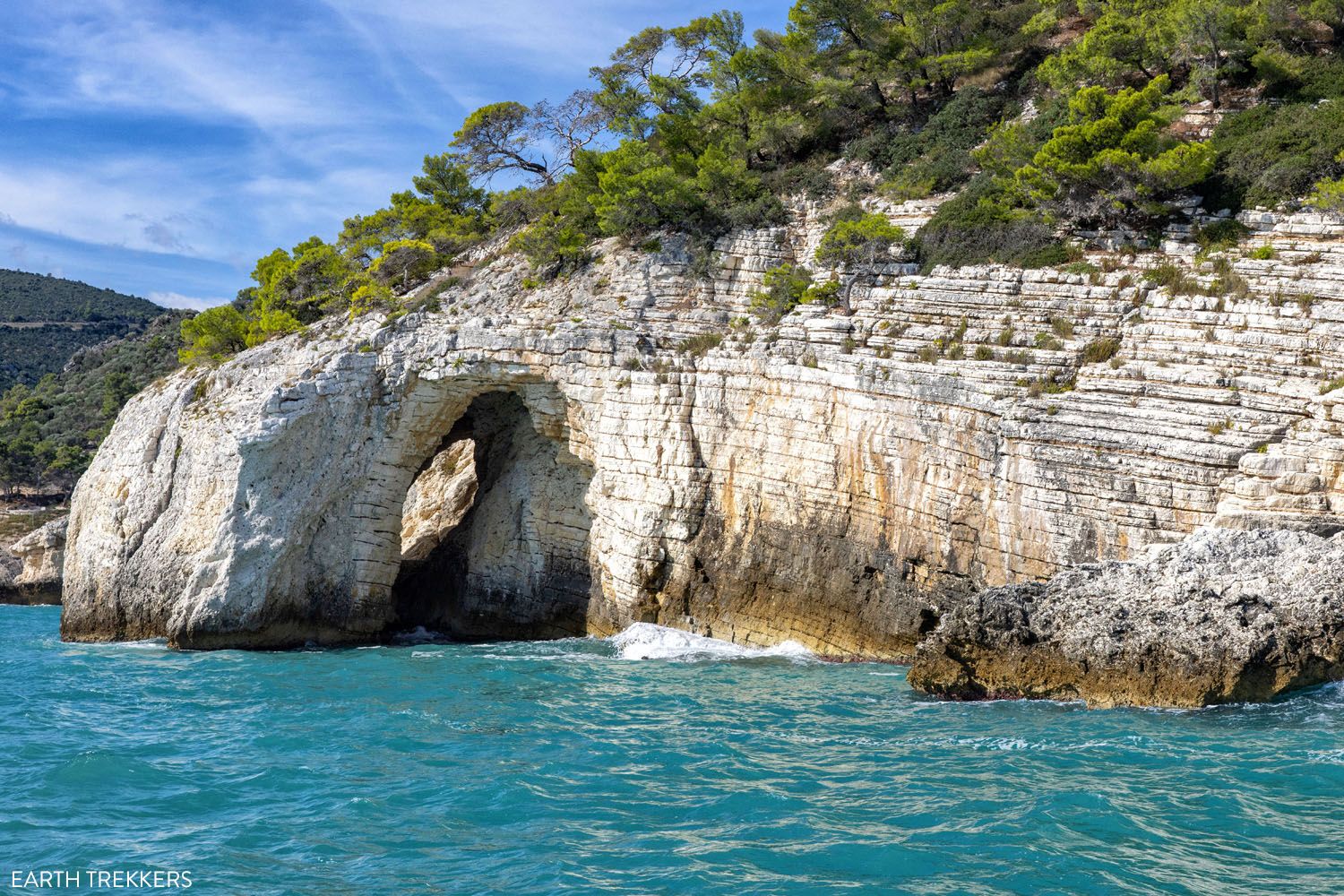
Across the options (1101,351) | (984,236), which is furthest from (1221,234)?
(984,236)

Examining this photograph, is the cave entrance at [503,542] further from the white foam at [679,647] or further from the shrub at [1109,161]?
the shrub at [1109,161]

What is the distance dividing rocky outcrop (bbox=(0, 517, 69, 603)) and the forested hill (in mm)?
65510

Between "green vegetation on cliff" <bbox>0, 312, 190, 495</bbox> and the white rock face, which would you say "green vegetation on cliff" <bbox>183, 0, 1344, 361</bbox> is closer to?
the white rock face

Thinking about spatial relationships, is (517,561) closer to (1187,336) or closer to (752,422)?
(752,422)

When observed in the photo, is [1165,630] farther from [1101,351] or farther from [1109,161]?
[1109,161]

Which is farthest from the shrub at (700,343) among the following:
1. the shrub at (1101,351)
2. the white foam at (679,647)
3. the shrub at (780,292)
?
the shrub at (1101,351)

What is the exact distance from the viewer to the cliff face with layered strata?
15.7 m

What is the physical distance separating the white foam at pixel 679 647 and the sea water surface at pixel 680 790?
1753 mm

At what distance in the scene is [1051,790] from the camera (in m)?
10.1

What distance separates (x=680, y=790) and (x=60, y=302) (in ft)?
361

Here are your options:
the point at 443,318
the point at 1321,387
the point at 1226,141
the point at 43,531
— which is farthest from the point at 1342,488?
the point at 43,531

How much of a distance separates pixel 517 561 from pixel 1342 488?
637 inches

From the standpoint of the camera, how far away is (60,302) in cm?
10169

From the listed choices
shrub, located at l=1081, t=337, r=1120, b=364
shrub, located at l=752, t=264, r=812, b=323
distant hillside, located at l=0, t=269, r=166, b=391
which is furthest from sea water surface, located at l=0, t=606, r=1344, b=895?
distant hillside, located at l=0, t=269, r=166, b=391
